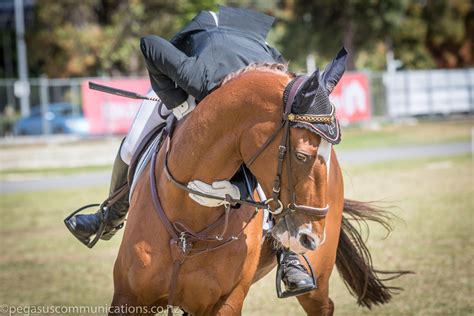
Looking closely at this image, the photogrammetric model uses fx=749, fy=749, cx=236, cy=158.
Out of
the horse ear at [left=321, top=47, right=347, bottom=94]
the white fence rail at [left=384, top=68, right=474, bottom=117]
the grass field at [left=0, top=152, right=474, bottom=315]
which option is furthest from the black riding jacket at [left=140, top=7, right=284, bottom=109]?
the white fence rail at [left=384, top=68, right=474, bottom=117]

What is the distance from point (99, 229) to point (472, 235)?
23.9 ft

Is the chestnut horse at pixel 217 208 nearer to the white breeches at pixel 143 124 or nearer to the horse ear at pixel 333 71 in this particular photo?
the horse ear at pixel 333 71

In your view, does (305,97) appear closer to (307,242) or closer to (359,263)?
(307,242)

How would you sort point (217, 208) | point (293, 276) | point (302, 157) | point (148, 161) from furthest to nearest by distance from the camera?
1. point (148, 161)
2. point (293, 276)
3. point (217, 208)
4. point (302, 157)

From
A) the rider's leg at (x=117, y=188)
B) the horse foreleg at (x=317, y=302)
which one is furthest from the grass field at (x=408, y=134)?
the rider's leg at (x=117, y=188)

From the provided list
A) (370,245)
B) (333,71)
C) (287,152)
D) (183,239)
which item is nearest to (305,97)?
(287,152)

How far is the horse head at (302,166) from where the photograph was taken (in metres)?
4.06

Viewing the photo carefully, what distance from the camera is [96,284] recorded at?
31.1ft

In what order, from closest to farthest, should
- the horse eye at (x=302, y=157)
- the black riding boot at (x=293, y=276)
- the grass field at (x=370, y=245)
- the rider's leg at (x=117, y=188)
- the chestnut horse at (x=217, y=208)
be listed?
the horse eye at (x=302, y=157) < the chestnut horse at (x=217, y=208) < the black riding boot at (x=293, y=276) < the rider's leg at (x=117, y=188) < the grass field at (x=370, y=245)

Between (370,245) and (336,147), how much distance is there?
1714cm

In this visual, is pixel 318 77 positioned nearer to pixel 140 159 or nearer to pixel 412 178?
pixel 140 159

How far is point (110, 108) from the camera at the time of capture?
29547 millimetres

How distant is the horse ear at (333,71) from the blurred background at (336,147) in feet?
2.29

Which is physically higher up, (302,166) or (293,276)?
(302,166)
